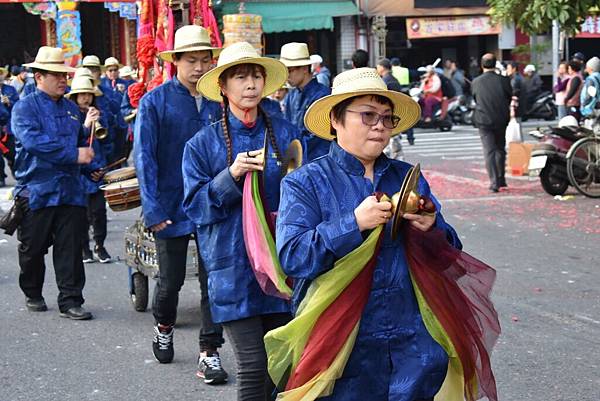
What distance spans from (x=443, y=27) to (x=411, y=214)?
3132 cm

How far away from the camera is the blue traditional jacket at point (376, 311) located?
3.71 metres

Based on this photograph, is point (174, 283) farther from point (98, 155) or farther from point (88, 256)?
point (88, 256)

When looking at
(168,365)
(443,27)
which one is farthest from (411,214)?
(443,27)

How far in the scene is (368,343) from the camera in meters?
3.71

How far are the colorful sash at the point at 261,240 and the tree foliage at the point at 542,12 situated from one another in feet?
26.1

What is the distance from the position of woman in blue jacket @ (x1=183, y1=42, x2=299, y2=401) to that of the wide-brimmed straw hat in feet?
2.47

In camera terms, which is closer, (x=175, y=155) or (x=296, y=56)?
(x=175, y=155)

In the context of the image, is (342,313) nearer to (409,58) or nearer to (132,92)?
(132,92)

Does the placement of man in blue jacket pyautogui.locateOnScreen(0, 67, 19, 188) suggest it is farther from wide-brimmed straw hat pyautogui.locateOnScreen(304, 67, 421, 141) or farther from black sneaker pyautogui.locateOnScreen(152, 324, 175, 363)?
wide-brimmed straw hat pyautogui.locateOnScreen(304, 67, 421, 141)

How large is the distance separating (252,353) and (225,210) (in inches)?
26.1

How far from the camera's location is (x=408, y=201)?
3.50 m

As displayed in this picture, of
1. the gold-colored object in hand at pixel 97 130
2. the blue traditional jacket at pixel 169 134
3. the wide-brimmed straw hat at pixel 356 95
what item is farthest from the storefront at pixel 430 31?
the wide-brimmed straw hat at pixel 356 95

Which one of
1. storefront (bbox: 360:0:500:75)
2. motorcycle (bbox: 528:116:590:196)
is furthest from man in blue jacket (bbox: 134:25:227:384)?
storefront (bbox: 360:0:500:75)

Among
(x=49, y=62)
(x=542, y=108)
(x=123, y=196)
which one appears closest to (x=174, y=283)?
(x=123, y=196)
